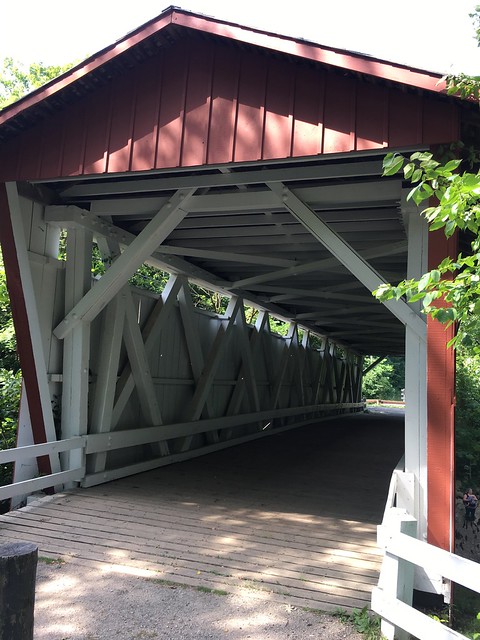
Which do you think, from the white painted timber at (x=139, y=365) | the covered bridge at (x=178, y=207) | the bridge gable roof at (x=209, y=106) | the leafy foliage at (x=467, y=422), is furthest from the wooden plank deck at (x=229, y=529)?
the bridge gable roof at (x=209, y=106)

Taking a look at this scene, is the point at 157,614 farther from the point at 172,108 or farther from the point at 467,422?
the point at 467,422

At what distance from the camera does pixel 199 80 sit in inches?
194

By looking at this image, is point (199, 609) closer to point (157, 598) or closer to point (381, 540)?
point (157, 598)

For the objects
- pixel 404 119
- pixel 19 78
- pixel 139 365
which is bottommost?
pixel 139 365

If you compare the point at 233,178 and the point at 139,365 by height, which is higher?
the point at 233,178

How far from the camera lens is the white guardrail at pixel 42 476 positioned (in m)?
5.04

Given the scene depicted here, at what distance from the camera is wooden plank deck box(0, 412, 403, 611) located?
388 centimetres

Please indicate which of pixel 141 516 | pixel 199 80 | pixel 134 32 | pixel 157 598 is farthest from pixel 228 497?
pixel 134 32

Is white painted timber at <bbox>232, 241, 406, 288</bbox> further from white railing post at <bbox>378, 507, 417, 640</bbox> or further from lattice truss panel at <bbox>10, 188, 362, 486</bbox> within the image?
white railing post at <bbox>378, 507, 417, 640</bbox>

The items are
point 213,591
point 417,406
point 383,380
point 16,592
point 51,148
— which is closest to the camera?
point 16,592

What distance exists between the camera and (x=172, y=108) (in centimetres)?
496

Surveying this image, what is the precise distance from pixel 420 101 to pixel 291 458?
6.62 meters

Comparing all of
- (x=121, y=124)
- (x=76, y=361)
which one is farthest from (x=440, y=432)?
(x=76, y=361)

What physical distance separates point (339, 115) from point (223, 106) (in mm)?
1026
